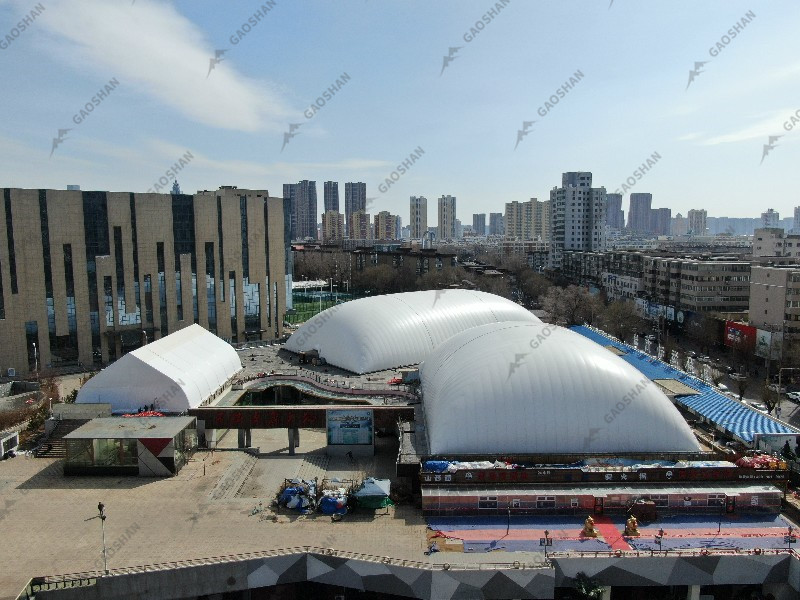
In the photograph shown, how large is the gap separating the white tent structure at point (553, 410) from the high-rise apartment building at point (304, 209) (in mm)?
174608

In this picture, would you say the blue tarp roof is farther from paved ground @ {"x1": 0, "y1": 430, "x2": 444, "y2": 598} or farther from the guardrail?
paved ground @ {"x1": 0, "y1": 430, "x2": 444, "y2": 598}

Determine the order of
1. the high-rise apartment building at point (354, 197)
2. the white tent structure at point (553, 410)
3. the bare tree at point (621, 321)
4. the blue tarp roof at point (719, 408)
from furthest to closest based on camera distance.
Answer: the high-rise apartment building at point (354, 197)
the bare tree at point (621, 321)
the blue tarp roof at point (719, 408)
the white tent structure at point (553, 410)

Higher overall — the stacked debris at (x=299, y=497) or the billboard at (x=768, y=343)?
the billboard at (x=768, y=343)

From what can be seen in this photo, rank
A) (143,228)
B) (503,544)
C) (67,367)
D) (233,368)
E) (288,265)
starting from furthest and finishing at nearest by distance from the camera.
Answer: (288,265), (143,228), (67,367), (233,368), (503,544)

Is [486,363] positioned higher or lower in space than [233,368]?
higher

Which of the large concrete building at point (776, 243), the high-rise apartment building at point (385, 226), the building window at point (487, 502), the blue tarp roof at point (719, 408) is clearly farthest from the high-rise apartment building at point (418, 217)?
the building window at point (487, 502)

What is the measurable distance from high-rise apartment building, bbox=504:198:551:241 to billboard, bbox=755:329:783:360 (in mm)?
126482

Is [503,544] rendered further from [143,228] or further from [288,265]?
[288,265]

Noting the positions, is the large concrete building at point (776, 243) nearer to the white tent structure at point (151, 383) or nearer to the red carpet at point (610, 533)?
the red carpet at point (610, 533)

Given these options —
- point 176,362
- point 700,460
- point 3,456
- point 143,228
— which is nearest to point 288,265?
point 143,228

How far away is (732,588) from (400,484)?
10.6 meters

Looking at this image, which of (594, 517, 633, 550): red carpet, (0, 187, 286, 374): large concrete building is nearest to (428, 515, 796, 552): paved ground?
(594, 517, 633, 550): red carpet

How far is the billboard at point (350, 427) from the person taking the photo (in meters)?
25.2

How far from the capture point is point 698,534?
1770cm
